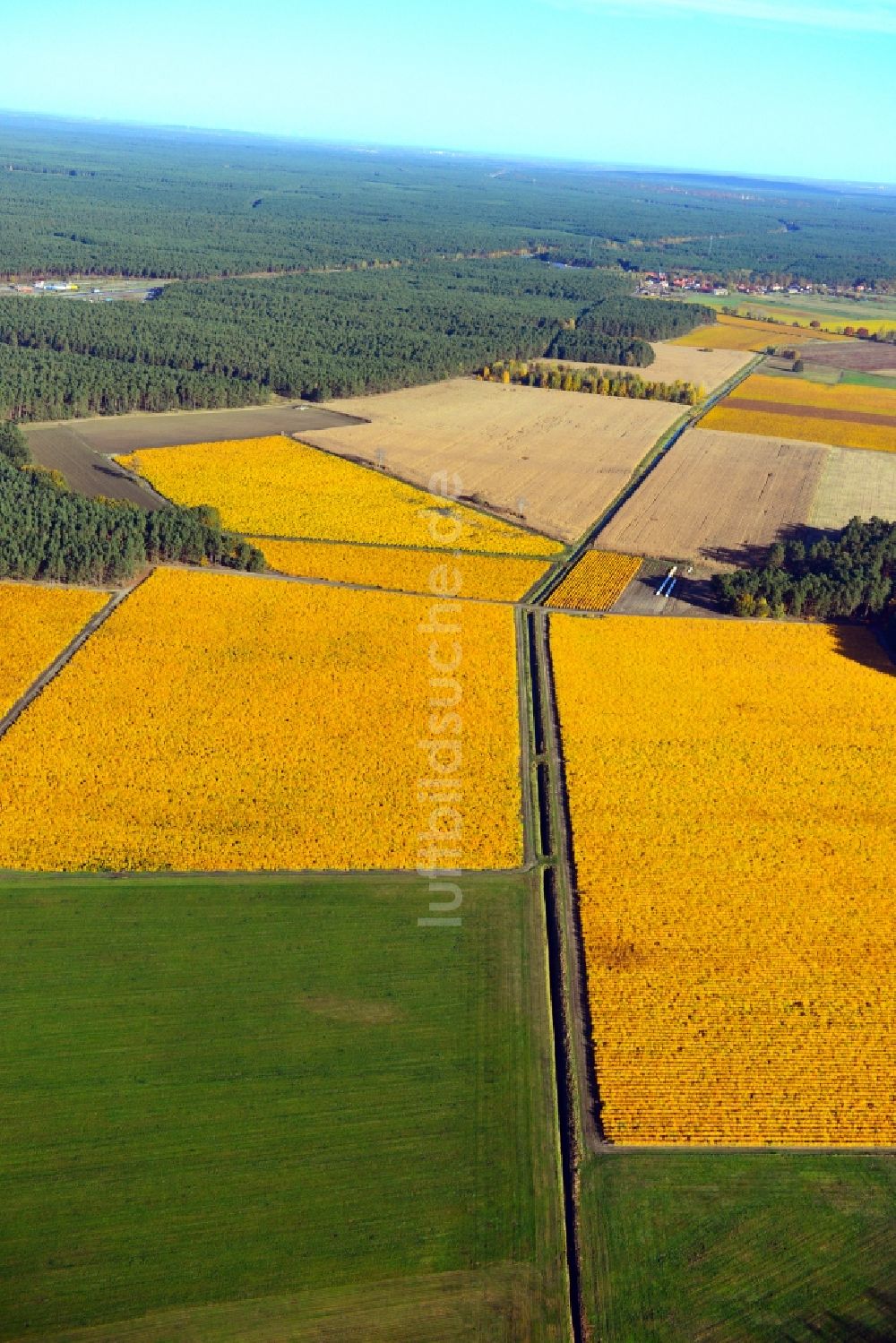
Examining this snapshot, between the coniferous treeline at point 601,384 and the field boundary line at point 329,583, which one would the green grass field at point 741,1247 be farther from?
the coniferous treeline at point 601,384

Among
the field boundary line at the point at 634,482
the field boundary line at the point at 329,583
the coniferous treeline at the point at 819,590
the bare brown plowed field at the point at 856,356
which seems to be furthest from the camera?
the bare brown plowed field at the point at 856,356

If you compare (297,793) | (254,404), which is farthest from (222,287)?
(297,793)

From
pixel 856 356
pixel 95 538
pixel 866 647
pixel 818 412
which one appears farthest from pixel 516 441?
pixel 856 356

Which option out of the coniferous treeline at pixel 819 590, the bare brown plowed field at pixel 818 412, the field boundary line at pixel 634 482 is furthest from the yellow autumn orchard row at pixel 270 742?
the bare brown plowed field at pixel 818 412

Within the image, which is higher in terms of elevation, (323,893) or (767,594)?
(767,594)

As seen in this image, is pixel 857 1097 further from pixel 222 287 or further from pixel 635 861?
pixel 222 287

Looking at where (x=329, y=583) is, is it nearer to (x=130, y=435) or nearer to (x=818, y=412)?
(x=130, y=435)
